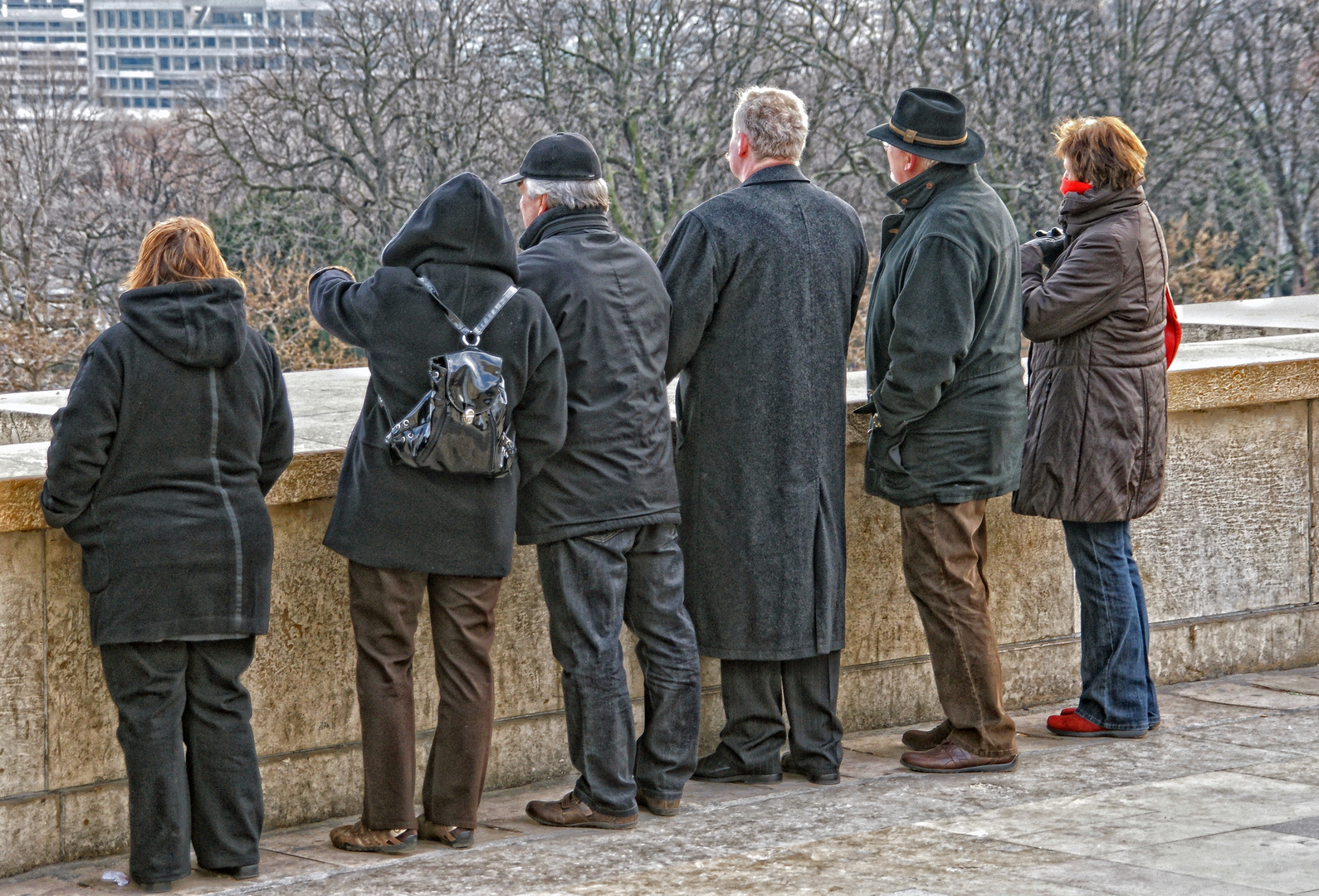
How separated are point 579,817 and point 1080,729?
70.0 inches

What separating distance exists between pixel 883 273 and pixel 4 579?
2442mm

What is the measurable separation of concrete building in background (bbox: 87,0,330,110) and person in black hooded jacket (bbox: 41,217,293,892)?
25411 mm

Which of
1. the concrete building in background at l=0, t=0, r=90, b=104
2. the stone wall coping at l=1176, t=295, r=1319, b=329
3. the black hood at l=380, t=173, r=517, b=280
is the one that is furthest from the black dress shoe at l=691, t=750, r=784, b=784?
the concrete building in background at l=0, t=0, r=90, b=104

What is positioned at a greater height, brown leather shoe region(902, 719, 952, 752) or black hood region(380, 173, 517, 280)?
black hood region(380, 173, 517, 280)

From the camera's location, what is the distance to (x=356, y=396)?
6.05 m

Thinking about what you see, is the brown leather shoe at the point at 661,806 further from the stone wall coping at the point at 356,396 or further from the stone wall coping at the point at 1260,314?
the stone wall coping at the point at 1260,314

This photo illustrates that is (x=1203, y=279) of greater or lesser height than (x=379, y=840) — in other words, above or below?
above

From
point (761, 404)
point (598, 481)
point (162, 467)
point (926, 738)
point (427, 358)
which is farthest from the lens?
point (926, 738)

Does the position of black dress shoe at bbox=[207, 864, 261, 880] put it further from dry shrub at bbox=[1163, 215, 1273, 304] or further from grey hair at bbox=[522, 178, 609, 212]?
dry shrub at bbox=[1163, 215, 1273, 304]

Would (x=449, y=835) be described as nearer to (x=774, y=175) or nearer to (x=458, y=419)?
(x=458, y=419)

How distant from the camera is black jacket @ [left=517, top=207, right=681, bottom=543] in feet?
14.3

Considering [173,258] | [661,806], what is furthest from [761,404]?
[173,258]

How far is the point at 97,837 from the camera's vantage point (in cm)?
420

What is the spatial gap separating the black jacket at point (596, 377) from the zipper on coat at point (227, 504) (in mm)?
774
